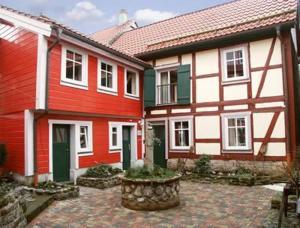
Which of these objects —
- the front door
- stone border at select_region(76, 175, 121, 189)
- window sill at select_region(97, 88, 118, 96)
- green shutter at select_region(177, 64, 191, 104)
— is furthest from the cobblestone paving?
green shutter at select_region(177, 64, 191, 104)

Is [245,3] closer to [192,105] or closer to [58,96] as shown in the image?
[192,105]

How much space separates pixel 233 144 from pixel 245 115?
1.24m

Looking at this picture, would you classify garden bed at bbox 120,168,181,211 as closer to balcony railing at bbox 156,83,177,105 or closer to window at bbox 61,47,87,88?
window at bbox 61,47,87,88

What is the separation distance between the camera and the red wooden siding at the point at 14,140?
9.66 metres

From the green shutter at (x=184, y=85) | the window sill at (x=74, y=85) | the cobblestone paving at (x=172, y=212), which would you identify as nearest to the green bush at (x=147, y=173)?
the cobblestone paving at (x=172, y=212)

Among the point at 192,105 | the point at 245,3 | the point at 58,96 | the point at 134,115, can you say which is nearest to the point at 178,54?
the point at 192,105

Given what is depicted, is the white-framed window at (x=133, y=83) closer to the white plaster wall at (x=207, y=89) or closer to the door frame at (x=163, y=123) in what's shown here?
the door frame at (x=163, y=123)

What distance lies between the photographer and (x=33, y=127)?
31.1 ft

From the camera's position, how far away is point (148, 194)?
A: 7336 mm

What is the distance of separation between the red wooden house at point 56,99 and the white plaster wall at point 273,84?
5365 millimetres

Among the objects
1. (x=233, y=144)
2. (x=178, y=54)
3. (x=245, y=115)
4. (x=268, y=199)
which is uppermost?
(x=178, y=54)

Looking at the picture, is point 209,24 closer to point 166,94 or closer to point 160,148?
point 166,94

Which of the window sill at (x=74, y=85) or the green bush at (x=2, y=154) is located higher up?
the window sill at (x=74, y=85)

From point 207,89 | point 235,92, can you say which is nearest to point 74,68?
point 207,89
